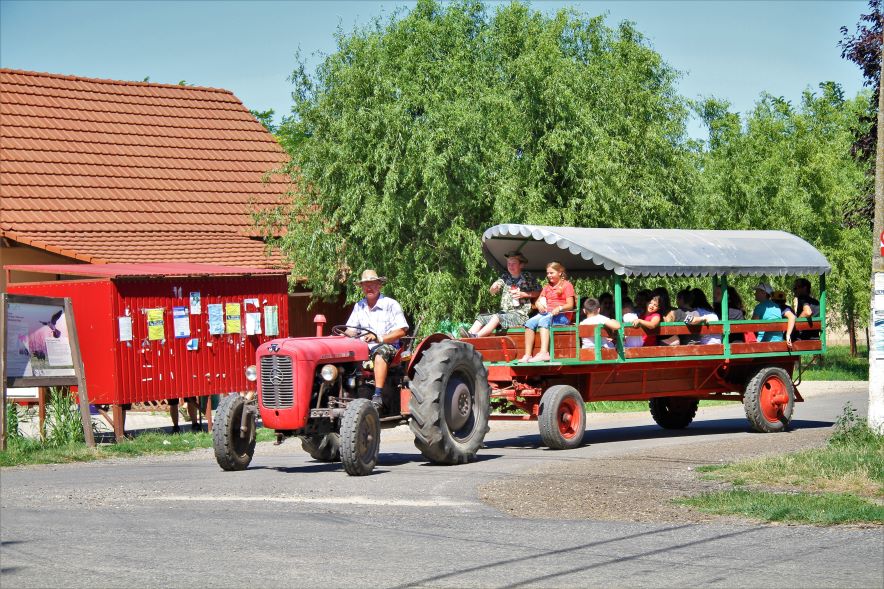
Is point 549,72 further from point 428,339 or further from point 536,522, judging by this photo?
point 536,522

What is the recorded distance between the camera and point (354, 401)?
13.4 metres

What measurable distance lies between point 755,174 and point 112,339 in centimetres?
2581

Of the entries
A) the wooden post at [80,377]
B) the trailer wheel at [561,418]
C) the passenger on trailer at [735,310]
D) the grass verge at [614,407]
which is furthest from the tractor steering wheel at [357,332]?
the grass verge at [614,407]

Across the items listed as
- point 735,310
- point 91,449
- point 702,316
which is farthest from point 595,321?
point 91,449

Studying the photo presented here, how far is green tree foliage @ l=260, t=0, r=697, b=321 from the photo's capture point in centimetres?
2692

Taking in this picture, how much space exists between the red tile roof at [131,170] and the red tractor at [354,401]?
1161 cm

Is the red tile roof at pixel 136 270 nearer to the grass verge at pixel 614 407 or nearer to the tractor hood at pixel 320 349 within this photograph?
the grass verge at pixel 614 407

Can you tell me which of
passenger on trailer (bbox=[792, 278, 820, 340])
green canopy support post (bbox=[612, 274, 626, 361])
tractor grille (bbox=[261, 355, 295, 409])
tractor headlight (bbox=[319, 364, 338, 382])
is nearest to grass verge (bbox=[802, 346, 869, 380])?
passenger on trailer (bbox=[792, 278, 820, 340])

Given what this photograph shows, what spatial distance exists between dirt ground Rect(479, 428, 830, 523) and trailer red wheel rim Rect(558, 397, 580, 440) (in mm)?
979

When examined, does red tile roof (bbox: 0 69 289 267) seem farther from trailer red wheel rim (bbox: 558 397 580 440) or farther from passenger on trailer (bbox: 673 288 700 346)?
trailer red wheel rim (bbox: 558 397 580 440)

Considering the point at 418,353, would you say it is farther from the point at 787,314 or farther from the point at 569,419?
the point at 787,314

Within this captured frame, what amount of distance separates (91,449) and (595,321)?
6658 mm

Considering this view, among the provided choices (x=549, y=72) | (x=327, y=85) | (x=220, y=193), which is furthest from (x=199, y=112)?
(x=549, y=72)

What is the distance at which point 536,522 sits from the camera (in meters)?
10.4
